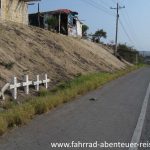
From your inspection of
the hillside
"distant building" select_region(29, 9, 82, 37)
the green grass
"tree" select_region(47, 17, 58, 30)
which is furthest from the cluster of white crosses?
"tree" select_region(47, 17, 58, 30)

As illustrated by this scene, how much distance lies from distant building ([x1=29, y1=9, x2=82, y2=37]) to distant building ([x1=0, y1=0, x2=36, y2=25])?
43.9ft

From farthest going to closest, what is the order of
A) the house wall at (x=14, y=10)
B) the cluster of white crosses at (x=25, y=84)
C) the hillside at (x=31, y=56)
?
1. the house wall at (x=14, y=10)
2. the hillside at (x=31, y=56)
3. the cluster of white crosses at (x=25, y=84)

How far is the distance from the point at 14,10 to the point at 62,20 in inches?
844

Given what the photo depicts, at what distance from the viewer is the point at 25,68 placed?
2267 cm

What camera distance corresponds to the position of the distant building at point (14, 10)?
35.0m

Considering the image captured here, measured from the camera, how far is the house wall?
35.2m

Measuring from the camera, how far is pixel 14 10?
124ft

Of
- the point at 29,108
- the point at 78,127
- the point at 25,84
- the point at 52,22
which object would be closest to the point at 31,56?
the point at 25,84

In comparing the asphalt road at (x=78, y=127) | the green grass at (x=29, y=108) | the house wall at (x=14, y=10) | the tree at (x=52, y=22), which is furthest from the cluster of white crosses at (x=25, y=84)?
the tree at (x=52, y=22)

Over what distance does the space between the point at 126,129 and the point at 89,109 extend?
13.0ft

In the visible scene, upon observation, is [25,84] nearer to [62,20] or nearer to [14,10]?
[14,10]

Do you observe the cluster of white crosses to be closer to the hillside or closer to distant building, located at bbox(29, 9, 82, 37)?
the hillside

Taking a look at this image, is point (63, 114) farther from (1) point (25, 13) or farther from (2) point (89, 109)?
(1) point (25, 13)

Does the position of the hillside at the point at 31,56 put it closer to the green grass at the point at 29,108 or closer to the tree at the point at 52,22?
the green grass at the point at 29,108
